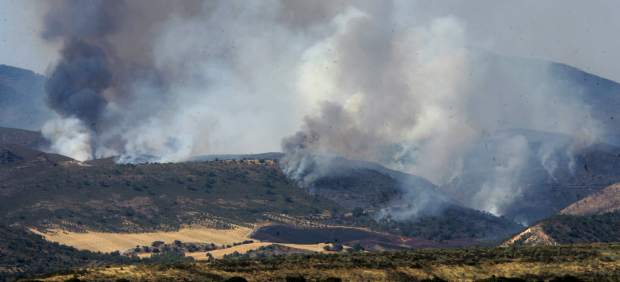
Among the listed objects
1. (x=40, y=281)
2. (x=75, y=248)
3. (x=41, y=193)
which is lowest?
(x=40, y=281)

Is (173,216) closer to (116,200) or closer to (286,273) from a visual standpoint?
(116,200)

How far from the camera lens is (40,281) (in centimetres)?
7375

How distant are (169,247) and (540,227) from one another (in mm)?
56685

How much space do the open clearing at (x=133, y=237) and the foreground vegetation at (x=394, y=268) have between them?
241 feet

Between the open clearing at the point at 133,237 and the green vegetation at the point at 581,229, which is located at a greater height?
the green vegetation at the point at 581,229

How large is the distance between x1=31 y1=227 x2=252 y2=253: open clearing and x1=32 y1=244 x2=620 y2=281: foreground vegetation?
241 feet

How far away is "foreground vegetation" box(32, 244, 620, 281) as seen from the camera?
8400 cm

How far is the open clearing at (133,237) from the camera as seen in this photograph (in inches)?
6496

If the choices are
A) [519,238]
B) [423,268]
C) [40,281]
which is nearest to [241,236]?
[519,238]

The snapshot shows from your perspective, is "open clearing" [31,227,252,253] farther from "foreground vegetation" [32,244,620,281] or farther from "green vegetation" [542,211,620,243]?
"foreground vegetation" [32,244,620,281]

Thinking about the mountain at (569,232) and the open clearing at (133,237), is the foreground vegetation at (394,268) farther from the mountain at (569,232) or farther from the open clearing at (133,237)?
the open clearing at (133,237)

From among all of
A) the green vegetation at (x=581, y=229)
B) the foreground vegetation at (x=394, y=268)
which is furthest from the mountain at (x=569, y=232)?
the foreground vegetation at (x=394, y=268)

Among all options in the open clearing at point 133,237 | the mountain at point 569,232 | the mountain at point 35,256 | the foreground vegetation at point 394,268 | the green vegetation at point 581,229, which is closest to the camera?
the foreground vegetation at point 394,268

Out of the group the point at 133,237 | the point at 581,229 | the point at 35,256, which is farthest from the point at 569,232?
the point at 35,256
